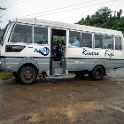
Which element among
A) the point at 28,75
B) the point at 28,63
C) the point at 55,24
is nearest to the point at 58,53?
the point at 55,24

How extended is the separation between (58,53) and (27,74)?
8.21 feet

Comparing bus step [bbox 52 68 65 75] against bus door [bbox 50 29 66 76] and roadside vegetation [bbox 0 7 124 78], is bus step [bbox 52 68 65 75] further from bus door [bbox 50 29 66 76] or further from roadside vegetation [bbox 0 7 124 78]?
roadside vegetation [bbox 0 7 124 78]

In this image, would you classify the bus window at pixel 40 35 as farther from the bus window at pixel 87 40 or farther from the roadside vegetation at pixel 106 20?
the roadside vegetation at pixel 106 20

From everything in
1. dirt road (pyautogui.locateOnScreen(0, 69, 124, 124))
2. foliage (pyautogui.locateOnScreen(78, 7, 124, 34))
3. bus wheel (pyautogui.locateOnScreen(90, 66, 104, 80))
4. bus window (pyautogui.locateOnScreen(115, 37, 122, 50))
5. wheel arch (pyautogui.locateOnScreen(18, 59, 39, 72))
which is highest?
foliage (pyautogui.locateOnScreen(78, 7, 124, 34))

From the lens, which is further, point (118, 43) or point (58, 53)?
point (118, 43)

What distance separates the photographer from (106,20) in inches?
1642

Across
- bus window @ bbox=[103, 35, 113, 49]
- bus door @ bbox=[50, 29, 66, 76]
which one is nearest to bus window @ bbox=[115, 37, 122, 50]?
bus window @ bbox=[103, 35, 113, 49]

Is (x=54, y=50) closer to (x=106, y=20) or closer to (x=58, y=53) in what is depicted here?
(x=58, y=53)

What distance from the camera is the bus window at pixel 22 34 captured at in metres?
8.25

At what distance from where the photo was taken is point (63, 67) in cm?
984

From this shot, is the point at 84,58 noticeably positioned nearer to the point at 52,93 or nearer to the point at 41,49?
the point at 41,49

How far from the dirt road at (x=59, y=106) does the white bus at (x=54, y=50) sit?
113 cm

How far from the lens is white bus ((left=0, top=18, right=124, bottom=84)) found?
8.26m

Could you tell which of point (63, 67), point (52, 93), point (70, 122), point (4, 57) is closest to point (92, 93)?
point (52, 93)
